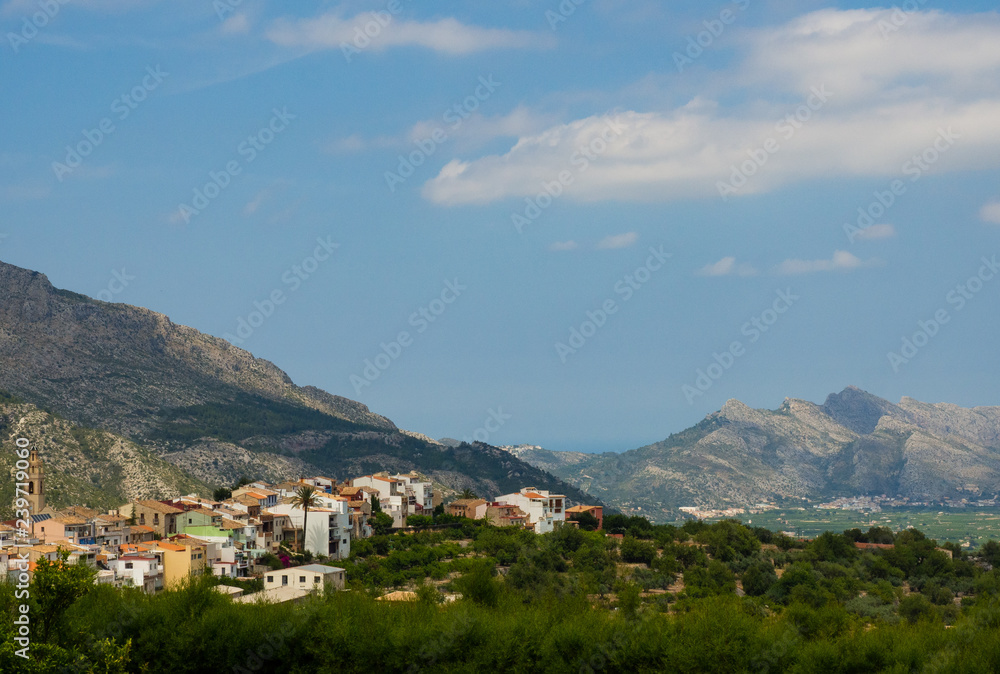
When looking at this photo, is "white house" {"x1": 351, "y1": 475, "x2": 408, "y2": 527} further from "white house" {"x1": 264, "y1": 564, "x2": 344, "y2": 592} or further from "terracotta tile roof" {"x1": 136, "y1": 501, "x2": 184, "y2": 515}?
"white house" {"x1": 264, "y1": 564, "x2": 344, "y2": 592}

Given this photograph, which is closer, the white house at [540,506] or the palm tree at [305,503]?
the palm tree at [305,503]

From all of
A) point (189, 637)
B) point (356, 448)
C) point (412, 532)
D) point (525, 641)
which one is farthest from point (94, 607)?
point (356, 448)

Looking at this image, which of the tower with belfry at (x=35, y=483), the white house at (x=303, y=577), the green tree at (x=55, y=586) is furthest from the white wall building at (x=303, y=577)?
the green tree at (x=55, y=586)

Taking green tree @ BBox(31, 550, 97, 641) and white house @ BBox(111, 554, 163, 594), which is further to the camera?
white house @ BBox(111, 554, 163, 594)

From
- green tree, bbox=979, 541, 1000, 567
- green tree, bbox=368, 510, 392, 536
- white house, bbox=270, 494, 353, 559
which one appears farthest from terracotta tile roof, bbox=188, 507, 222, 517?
green tree, bbox=979, 541, 1000, 567

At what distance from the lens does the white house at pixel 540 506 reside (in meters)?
78.1

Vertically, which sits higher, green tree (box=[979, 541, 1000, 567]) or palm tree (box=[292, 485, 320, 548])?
palm tree (box=[292, 485, 320, 548])

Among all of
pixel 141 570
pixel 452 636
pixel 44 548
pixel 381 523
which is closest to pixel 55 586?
pixel 452 636

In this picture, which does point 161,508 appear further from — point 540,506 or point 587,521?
point 587,521

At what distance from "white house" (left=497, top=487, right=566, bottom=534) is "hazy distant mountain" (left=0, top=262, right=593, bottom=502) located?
128 ft

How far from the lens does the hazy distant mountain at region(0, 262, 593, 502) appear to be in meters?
115

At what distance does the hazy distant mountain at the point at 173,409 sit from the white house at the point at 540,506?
128ft

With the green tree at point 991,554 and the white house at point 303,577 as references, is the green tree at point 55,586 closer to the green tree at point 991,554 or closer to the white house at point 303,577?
the white house at point 303,577

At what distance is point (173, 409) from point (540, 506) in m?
75.9
